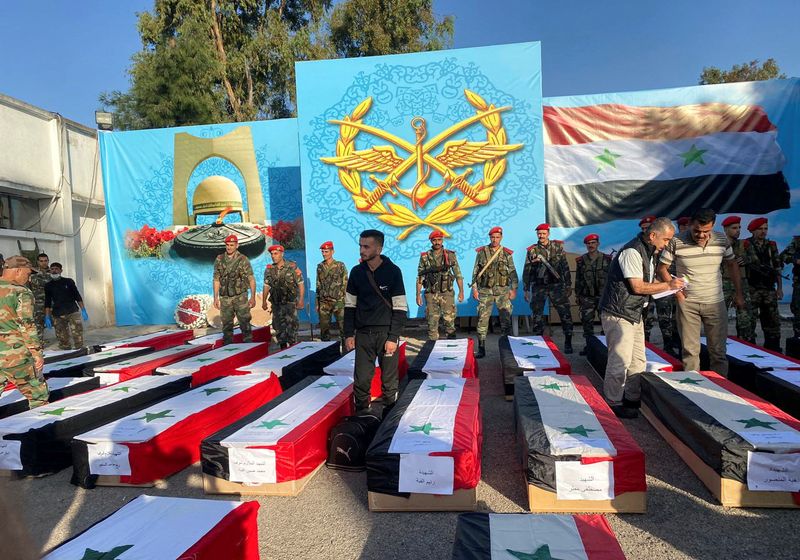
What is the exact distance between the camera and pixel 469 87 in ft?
31.9

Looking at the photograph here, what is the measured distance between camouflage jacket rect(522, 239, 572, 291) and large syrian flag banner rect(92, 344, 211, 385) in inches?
199

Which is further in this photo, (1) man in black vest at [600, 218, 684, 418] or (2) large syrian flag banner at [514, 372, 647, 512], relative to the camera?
(1) man in black vest at [600, 218, 684, 418]

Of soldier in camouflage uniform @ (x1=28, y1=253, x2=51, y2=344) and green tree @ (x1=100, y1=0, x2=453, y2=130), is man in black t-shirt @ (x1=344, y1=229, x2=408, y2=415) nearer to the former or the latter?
soldier in camouflage uniform @ (x1=28, y1=253, x2=51, y2=344)

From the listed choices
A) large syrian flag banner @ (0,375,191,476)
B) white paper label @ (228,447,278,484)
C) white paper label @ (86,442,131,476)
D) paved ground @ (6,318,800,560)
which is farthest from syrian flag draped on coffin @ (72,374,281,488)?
white paper label @ (228,447,278,484)

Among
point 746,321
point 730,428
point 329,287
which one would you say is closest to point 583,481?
point 730,428

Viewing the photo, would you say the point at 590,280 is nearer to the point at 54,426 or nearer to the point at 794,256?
the point at 794,256

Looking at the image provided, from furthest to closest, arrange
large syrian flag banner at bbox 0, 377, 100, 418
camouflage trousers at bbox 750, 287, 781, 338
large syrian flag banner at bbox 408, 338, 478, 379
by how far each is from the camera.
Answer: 1. camouflage trousers at bbox 750, 287, 781, 338
2. large syrian flag banner at bbox 408, 338, 478, 379
3. large syrian flag banner at bbox 0, 377, 100, 418

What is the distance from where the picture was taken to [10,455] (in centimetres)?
394

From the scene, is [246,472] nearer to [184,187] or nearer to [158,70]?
[184,187]

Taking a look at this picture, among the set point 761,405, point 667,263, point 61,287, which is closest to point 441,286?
point 667,263

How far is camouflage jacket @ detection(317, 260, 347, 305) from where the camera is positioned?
8.51m

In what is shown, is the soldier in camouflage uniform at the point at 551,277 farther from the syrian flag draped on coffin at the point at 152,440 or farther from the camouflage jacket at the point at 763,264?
the syrian flag draped on coffin at the point at 152,440

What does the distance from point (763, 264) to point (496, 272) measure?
3.57 metres

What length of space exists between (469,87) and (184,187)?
7.06 metres
